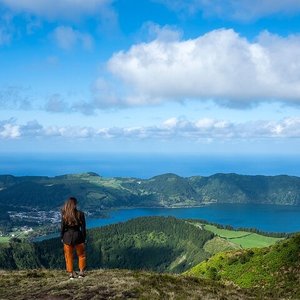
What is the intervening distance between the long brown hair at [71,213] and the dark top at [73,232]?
216 mm

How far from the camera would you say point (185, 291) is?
2412 cm

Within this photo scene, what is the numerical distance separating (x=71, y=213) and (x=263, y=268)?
2148 inches

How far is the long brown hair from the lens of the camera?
24062 mm

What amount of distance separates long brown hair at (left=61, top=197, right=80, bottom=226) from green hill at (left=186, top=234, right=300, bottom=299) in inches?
1376

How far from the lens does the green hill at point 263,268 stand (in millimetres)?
57906

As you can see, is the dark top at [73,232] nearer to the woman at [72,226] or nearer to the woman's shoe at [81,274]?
the woman at [72,226]

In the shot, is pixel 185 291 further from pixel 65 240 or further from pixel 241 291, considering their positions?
pixel 65 240

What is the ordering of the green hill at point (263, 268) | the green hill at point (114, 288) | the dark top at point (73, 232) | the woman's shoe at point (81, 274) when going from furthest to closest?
1. the green hill at point (263, 268)
2. the woman's shoe at point (81, 274)
3. the dark top at point (73, 232)
4. the green hill at point (114, 288)

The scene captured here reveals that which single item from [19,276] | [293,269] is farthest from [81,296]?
[293,269]

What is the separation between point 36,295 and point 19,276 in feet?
24.0

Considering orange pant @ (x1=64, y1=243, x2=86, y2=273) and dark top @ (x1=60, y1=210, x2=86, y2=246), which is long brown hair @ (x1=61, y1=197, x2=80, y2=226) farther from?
orange pant @ (x1=64, y1=243, x2=86, y2=273)

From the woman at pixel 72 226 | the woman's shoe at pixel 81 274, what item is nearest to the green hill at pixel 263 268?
the woman's shoe at pixel 81 274

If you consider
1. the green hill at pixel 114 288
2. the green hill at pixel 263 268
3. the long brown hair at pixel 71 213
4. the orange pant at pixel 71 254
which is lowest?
the green hill at pixel 263 268

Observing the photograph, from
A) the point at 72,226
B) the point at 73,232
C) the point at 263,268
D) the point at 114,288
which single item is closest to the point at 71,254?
the point at 73,232
